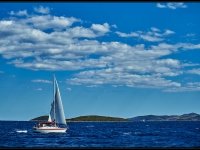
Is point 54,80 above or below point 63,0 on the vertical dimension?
above

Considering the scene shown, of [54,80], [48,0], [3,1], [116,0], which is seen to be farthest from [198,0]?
[54,80]

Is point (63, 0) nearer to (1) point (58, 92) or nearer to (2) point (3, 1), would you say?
(2) point (3, 1)

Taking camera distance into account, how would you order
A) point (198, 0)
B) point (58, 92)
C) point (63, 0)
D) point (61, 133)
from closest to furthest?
point (63, 0)
point (198, 0)
point (61, 133)
point (58, 92)

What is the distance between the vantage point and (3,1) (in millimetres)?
25109

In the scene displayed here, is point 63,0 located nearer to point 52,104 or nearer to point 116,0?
point 116,0

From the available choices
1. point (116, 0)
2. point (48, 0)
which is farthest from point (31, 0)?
point (116, 0)

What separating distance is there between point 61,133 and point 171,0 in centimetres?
9747

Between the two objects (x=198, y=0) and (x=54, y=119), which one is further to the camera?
(x=54, y=119)

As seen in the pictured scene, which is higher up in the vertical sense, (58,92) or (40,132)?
(58,92)

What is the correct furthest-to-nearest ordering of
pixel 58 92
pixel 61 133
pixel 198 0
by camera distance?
pixel 58 92 < pixel 61 133 < pixel 198 0

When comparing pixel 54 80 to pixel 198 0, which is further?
pixel 54 80

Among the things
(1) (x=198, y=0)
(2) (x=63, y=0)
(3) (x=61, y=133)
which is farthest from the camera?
(3) (x=61, y=133)

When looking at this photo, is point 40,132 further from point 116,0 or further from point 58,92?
point 116,0

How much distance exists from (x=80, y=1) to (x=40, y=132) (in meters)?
100
